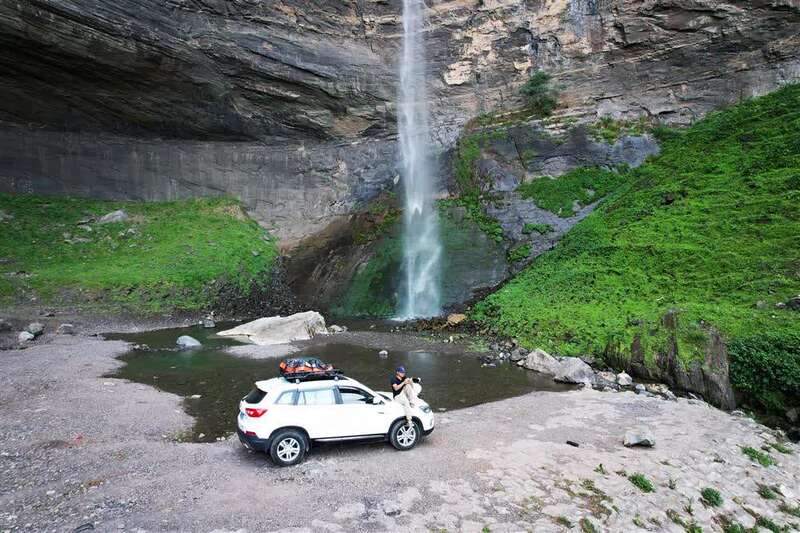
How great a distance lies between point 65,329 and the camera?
2139 cm

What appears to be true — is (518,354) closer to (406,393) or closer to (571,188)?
(406,393)

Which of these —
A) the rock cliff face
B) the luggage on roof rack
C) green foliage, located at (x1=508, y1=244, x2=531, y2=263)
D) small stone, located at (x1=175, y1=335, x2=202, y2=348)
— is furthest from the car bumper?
the rock cliff face

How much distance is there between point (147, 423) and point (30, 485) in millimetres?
3468

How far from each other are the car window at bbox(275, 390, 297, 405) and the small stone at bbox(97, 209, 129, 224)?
107 feet

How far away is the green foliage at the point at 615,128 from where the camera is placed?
35188 mm

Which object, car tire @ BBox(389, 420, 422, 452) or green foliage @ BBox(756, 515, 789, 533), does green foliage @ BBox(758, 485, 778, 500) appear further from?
car tire @ BBox(389, 420, 422, 452)

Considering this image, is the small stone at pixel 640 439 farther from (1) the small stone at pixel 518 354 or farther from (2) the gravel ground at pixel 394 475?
(1) the small stone at pixel 518 354

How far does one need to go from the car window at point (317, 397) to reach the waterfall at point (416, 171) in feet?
69.6

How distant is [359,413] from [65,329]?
1913 centimetres

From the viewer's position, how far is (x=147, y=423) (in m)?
10.7

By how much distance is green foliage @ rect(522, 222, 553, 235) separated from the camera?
31.3 m

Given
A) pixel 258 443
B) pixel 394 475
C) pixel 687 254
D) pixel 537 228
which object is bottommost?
pixel 394 475

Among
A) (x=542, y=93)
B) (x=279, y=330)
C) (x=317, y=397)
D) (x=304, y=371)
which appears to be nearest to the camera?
(x=317, y=397)

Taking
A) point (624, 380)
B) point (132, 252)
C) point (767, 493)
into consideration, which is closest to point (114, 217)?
point (132, 252)
